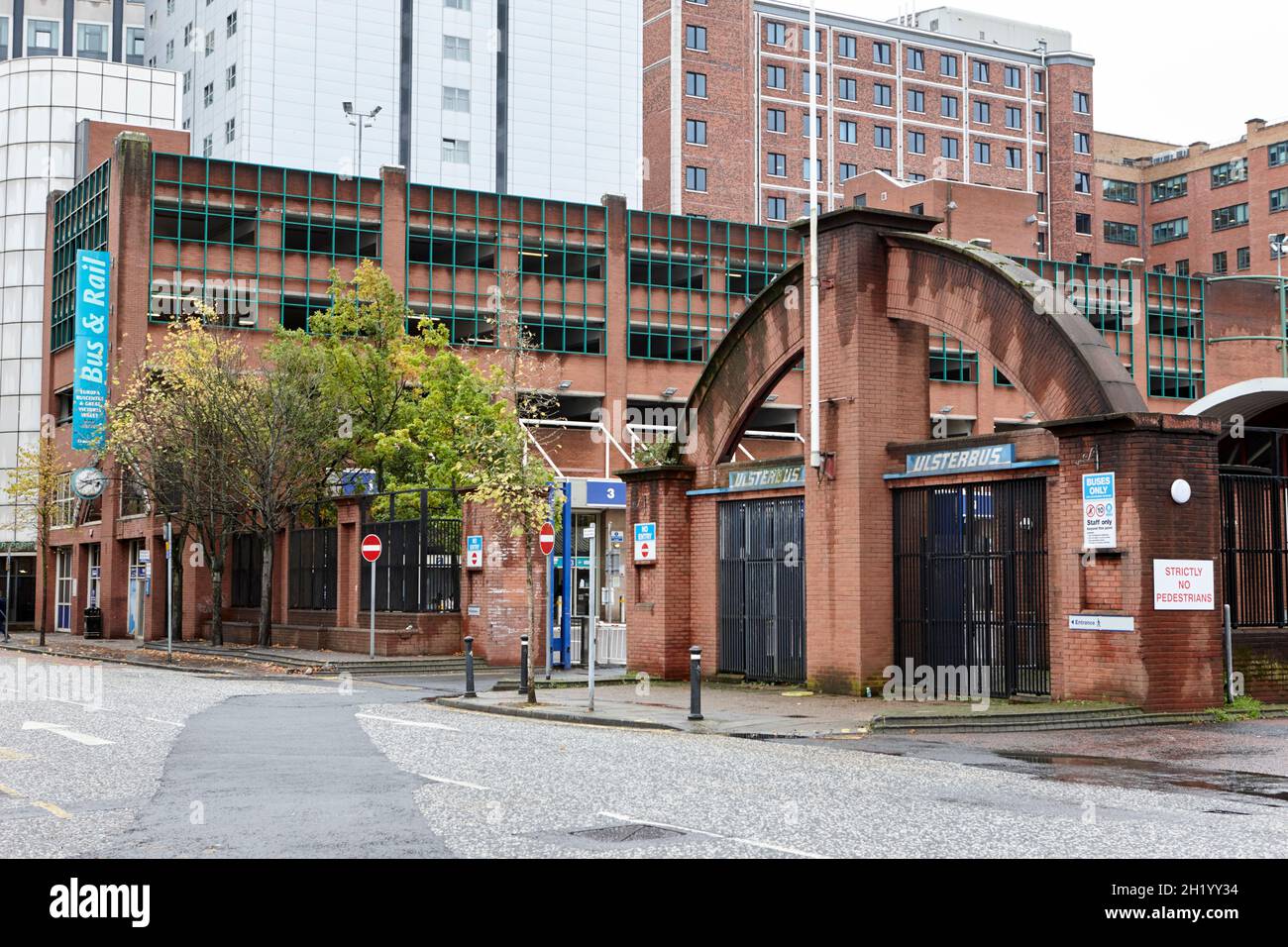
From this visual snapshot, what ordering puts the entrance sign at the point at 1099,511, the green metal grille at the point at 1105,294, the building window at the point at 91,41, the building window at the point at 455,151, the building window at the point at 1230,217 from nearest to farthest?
1. the entrance sign at the point at 1099,511
2. the green metal grille at the point at 1105,294
3. the building window at the point at 455,151
4. the building window at the point at 1230,217
5. the building window at the point at 91,41

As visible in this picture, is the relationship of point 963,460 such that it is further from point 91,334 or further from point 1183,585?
point 91,334

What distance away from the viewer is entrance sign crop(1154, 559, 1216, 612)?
62.3ft

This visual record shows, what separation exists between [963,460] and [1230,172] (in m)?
90.9

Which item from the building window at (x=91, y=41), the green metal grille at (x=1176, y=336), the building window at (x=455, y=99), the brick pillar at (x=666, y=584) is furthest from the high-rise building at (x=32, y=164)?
the brick pillar at (x=666, y=584)

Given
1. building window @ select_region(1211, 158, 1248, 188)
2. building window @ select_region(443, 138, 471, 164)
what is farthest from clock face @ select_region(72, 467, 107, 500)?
building window @ select_region(1211, 158, 1248, 188)

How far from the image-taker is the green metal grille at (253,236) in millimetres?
55875

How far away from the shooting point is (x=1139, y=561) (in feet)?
62.1

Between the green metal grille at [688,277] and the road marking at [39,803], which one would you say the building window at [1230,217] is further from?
the road marking at [39,803]

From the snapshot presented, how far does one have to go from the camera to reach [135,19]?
114125mm

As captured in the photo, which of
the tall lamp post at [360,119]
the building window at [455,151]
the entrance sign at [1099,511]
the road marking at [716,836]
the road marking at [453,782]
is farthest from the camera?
the building window at [455,151]

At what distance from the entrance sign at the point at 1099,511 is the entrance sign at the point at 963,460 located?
4.95 ft
